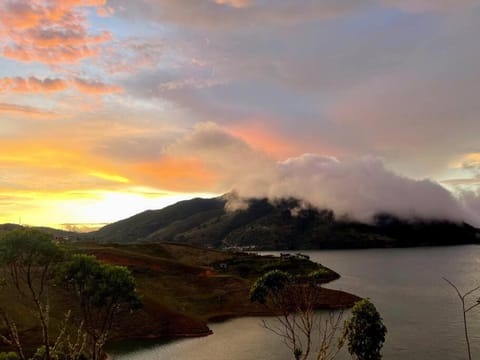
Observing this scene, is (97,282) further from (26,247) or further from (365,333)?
(365,333)

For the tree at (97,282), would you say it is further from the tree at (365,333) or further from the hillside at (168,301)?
the hillside at (168,301)

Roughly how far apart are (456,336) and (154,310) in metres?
75.6

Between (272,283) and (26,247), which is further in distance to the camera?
(272,283)

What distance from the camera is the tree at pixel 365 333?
228 ft

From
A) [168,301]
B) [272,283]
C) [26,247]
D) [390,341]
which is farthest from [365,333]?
[168,301]

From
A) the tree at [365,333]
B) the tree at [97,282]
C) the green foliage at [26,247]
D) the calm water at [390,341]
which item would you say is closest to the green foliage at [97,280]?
the tree at [97,282]

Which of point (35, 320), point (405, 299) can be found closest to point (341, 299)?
point (405, 299)

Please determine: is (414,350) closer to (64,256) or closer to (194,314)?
(194,314)

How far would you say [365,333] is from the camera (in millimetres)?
69875

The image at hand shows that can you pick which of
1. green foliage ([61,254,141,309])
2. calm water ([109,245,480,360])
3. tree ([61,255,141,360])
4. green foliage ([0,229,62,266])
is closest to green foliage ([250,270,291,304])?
tree ([61,255,141,360])

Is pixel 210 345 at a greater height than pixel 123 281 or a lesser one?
lesser

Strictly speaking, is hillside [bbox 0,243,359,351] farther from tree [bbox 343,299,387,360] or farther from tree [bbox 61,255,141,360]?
tree [bbox 343,299,387,360]

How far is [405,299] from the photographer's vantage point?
152375 millimetres

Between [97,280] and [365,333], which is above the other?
[97,280]
